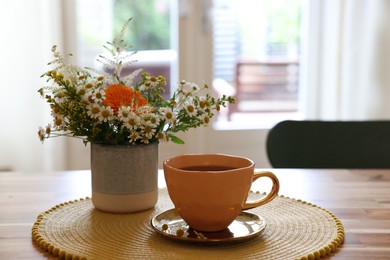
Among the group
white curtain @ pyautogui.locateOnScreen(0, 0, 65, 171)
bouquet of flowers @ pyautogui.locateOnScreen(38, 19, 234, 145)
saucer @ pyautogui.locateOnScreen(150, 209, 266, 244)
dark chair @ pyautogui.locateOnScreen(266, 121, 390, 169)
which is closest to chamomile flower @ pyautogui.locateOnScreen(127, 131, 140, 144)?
bouquet of flowers @ pyautogui.locateOnScreen(38, 19, 234, 145)

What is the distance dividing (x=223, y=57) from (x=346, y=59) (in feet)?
1.89

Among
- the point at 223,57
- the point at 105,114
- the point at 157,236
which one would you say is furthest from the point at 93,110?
the point at 223,57

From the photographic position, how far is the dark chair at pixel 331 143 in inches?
67.3

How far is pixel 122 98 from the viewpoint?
988mm

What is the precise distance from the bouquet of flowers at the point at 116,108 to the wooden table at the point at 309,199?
0.55ft

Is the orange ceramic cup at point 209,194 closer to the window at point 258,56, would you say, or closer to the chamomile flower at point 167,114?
the chamomile flower at point 167,114

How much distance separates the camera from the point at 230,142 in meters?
2.95

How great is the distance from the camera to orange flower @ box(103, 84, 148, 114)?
982 millimetres

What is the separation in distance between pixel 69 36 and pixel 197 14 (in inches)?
23.2

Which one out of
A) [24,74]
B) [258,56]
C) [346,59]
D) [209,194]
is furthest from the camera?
[258,56]

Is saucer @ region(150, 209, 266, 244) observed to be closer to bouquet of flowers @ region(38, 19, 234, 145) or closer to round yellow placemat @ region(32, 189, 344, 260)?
round yellow placemat @ region(32, 189, 344, 260)

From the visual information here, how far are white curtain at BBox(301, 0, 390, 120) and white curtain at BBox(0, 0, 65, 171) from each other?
1216 millimetres

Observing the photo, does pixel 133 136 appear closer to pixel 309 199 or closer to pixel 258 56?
pixel 309 199

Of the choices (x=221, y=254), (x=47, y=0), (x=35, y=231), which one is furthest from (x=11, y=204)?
(x=47, y=0)
